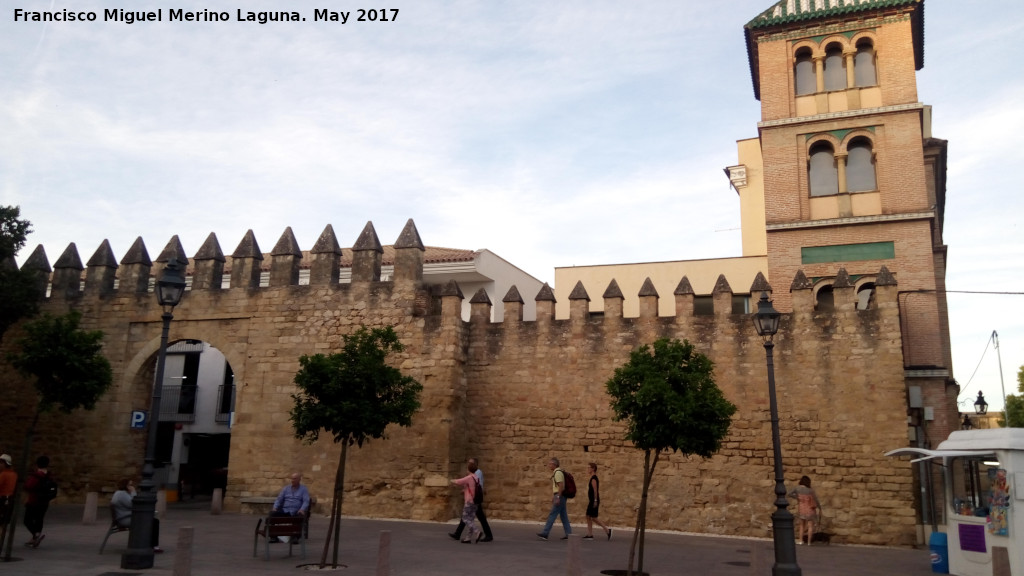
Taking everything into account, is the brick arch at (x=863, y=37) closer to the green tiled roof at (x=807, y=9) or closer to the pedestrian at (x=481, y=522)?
the green tiled roof at (x=807, y=9)

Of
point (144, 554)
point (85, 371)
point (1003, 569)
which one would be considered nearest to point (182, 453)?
point (85, 371)

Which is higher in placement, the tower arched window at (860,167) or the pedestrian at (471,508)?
the tower arched window at (860,167)

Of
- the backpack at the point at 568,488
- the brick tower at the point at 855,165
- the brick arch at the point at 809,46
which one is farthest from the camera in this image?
the brick arch at the point at 809,46

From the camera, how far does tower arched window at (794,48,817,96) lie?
2014cm

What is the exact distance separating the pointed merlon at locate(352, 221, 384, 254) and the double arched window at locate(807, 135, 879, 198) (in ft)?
36.3

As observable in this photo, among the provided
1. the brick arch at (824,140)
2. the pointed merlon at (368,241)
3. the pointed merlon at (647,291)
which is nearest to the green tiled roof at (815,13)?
the brick arch at (824,140)

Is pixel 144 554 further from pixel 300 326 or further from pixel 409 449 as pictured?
pixel 300 326

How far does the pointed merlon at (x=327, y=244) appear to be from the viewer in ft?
60.3

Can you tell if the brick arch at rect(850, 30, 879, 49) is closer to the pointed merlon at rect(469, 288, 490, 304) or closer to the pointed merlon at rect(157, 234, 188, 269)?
the pointed merlon at rect(469, 288, 490, 304)

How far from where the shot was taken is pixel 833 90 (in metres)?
19.8

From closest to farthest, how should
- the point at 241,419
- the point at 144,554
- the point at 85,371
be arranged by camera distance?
the point at 144,554 → the point at 85,371 → the point at 241,419

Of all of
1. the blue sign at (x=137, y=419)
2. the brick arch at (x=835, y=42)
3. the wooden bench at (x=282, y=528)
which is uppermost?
the brick arch at (x=835, y=42)

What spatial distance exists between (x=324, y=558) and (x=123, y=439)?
438 inches

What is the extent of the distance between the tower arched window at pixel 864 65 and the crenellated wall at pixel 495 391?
269 inches
